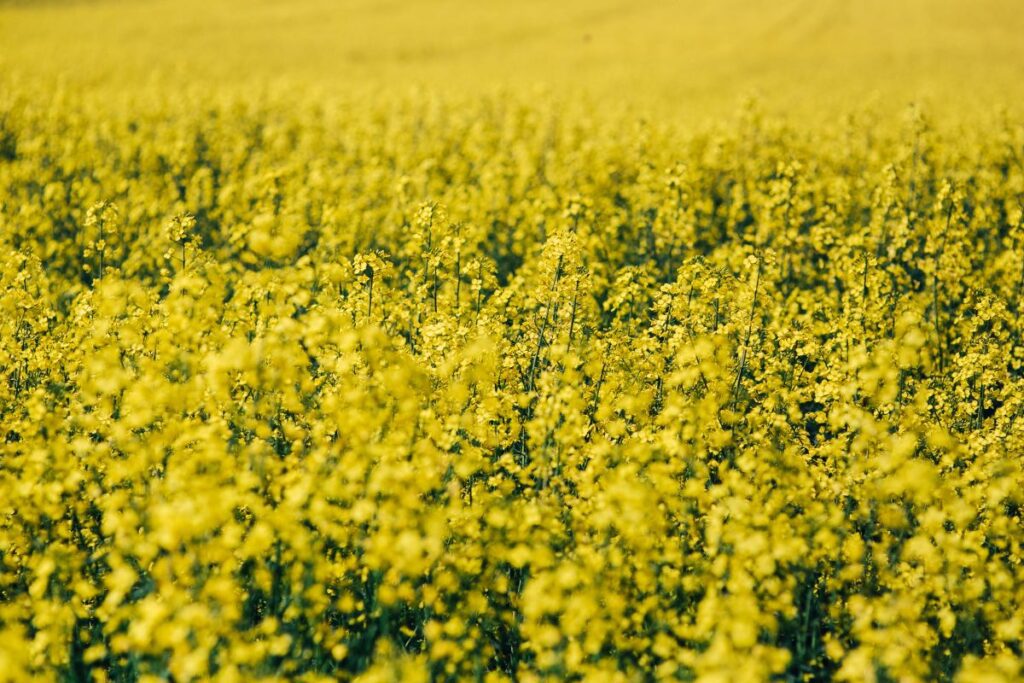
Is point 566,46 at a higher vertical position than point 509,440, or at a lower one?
higher

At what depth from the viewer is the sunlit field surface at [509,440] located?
4328 mm

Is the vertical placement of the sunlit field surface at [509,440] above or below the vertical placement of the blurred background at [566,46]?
below

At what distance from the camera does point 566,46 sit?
2067 inches

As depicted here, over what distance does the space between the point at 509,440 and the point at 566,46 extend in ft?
170

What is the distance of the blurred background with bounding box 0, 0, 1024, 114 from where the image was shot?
34656 mm

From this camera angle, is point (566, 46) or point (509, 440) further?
point (566, 46)

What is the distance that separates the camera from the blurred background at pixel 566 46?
34656mm

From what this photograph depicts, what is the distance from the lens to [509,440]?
6.21 meters

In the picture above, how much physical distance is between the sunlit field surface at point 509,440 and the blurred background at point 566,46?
1984 cm

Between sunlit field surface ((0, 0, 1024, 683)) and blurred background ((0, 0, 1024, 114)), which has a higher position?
blurred background ((0, 0, 1024, 114))

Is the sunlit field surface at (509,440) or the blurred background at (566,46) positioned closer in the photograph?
the sunlit field surface at (509,440)

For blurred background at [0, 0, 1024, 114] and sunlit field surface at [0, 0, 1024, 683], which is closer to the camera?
sunlit field surface at [0, 0, 1024, 683]

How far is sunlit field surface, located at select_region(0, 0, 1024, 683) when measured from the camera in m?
4.33

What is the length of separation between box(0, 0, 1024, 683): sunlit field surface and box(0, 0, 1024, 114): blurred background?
19.8 meters
